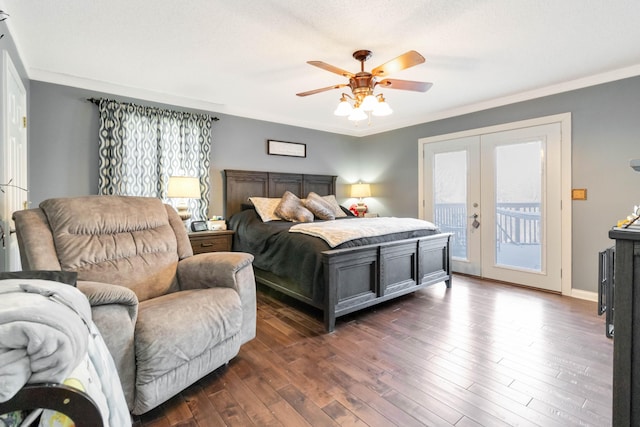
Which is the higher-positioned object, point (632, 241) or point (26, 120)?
point (26, 120)

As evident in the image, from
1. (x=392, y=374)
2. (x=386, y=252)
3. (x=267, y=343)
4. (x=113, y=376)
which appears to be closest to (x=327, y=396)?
(x=392, y=374)

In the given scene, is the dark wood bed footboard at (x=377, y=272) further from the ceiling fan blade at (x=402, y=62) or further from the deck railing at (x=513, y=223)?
the ceiling fan blade at (x=402, y=62)

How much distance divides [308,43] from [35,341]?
2.58 meters

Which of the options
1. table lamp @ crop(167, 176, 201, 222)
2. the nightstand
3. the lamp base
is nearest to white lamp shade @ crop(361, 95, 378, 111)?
table lamp @ crop(167, 176, 201, 222)

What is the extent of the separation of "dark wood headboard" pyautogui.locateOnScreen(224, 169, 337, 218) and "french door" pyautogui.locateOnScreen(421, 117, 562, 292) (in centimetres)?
187

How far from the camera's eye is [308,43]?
2.55 m

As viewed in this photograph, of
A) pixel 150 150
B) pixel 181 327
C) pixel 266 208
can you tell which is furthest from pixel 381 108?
pixel 150 150

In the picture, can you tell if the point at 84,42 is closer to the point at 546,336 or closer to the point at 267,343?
the point at 267,343

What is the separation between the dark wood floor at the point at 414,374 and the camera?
1.59 meters

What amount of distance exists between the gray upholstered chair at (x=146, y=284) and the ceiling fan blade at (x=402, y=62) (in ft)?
5.87

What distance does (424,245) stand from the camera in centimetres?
338

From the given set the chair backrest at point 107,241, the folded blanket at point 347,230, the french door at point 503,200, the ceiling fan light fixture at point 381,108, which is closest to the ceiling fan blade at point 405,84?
the ceiling fan light fixture at point 381,108

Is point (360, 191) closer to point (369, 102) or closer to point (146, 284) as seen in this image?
point (369, 102)

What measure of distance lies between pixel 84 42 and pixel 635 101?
17.1 feet
